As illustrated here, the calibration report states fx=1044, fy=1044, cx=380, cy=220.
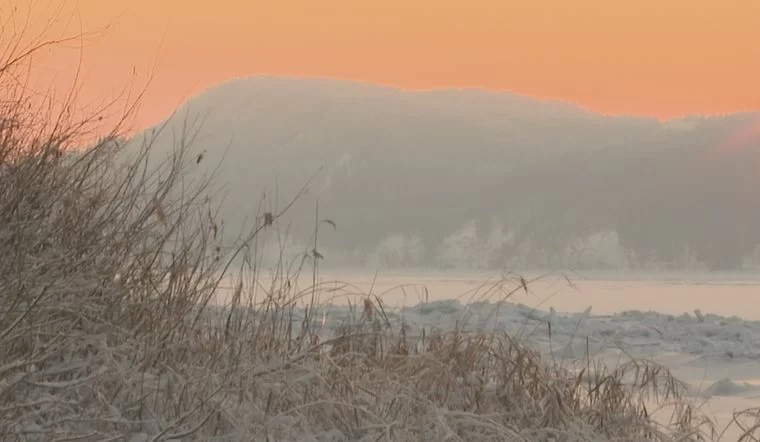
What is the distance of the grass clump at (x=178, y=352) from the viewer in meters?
3.33

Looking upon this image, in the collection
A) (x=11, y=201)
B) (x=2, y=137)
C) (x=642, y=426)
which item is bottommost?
(x=642, y=426)

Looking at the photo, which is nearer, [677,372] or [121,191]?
[121,191]

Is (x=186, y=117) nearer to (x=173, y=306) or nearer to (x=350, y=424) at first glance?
(x=173, y=306)

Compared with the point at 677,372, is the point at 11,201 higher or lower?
higher

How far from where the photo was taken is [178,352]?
3.94m

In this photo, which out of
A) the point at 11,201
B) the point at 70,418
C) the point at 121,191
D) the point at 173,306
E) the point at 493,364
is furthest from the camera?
the point at 493,364

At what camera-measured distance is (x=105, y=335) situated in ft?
12.1

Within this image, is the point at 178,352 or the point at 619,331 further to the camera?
the point at 619,331

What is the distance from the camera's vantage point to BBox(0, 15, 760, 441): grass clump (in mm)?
3334

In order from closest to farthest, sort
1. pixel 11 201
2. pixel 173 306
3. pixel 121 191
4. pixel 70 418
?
pixel 70 418 → pixel 11 201 → pixel 173 306 → pixel 121 191

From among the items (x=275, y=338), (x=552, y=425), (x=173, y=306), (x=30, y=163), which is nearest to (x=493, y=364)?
(x=552, y=425)

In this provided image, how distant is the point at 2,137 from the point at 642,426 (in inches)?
114

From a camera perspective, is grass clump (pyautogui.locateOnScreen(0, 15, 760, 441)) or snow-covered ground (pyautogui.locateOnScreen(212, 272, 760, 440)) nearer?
grass clump (pyautogui.locateOnScreen(0, 15, 760, 441))

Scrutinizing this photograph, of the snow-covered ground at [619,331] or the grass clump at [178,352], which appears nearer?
the grass clump at [178,352]
